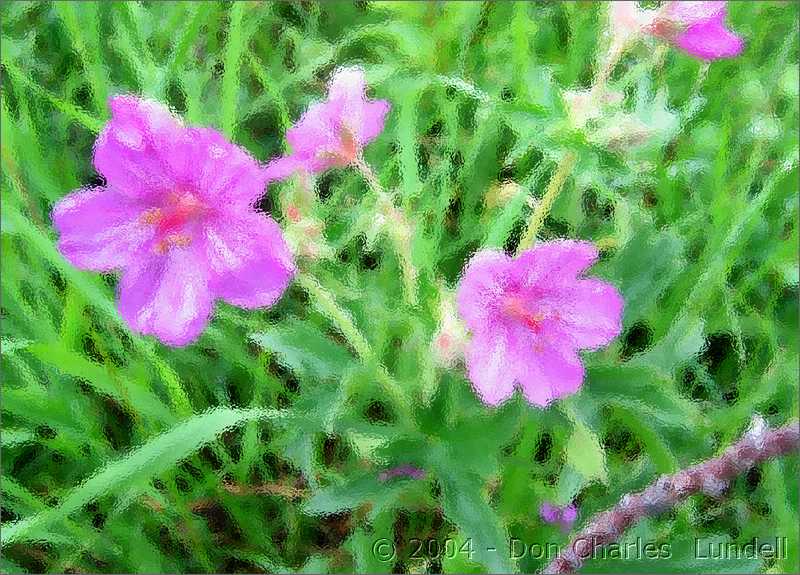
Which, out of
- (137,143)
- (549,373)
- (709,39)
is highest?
(709,39)

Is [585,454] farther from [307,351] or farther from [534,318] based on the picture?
[307,351]

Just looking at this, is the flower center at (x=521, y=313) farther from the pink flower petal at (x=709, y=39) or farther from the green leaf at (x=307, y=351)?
the pink flower petal at (x=709, y=39)

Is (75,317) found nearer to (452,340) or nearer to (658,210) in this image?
(452,340)

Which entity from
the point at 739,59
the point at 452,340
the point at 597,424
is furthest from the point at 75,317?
the point at 739,59

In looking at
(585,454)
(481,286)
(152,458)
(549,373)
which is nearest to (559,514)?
(585,454)

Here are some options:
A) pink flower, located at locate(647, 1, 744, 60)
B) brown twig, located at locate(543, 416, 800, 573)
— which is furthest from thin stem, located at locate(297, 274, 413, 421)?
pink flower, located at locate(647, 1, 744, 60)

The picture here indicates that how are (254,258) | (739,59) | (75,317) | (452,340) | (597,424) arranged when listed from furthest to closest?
(739,59) < (75,317) < (597,424) < (452,340) < (254,258)
